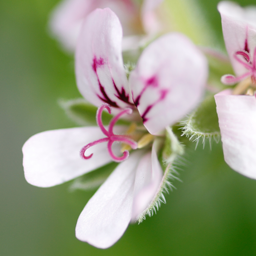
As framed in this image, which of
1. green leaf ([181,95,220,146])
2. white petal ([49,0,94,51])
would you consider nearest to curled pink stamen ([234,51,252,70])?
green leaf ([181,95,220,146])

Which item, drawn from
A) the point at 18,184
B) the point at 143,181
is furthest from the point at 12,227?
the point at 143,181

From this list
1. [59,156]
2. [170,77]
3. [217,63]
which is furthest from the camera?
[217,63]

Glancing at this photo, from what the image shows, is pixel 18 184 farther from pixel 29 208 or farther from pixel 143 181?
pixel 143 181

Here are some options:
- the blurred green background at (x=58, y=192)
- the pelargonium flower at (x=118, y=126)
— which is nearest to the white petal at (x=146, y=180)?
the pelargonium flower at (x=118, y=126)

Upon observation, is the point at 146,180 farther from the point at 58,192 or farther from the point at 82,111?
the point at 58,192

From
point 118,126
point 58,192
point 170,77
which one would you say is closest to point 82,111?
point 118,126

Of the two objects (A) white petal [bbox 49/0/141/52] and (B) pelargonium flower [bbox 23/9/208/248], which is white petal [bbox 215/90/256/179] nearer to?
(B) pelargonium flower [bbox 23/9/208/248]
